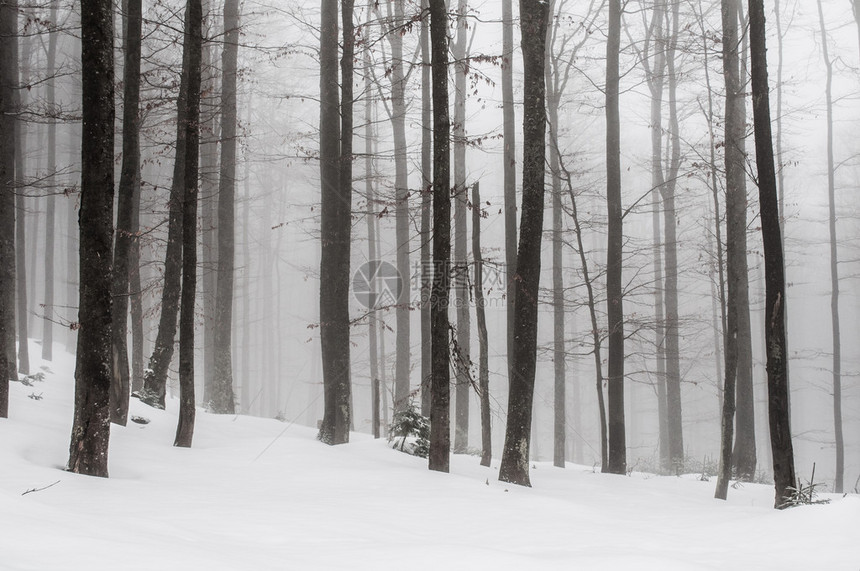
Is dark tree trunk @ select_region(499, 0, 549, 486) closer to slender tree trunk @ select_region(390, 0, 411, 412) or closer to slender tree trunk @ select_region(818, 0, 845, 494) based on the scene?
slender tree trunk @ select_region(390, 0, 411, 412)

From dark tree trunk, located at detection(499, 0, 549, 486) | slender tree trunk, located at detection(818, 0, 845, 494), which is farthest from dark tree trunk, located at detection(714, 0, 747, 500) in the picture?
slender tree trunk, located at detection(818, 0, 845, 494)

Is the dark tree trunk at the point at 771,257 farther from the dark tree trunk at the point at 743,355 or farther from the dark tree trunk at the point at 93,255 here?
the dark tree trunk at the point at 93,255

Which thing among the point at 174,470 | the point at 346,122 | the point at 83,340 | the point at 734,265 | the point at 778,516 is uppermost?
the point at 346,122

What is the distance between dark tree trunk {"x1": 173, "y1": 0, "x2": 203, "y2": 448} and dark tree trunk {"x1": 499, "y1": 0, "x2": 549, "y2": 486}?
474 cm

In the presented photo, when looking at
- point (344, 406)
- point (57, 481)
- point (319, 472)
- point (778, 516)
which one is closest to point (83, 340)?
point (57, 481)

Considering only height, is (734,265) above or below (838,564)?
above

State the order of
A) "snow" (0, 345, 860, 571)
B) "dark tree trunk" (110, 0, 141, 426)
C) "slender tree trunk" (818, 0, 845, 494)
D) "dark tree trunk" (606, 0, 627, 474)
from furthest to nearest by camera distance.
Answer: "slender tree trunk" (818, 0, 845, 494), "dark tree trunk" (606, 0, 627, 474), "dark tree trunk" (110, 0, 141, 426), "snow" (0, 345, 860, 571)

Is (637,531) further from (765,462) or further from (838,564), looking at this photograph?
(765,462)

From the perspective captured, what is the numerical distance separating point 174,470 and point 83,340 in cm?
196

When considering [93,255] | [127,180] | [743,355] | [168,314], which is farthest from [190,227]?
[743,355]

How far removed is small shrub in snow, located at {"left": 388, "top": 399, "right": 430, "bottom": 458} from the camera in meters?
11.0

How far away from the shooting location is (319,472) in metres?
8.13

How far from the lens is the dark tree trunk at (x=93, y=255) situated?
258 inches

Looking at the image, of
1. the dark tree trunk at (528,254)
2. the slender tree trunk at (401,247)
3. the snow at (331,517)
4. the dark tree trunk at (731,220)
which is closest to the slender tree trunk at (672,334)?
the dark tree trunk at (731,220)
